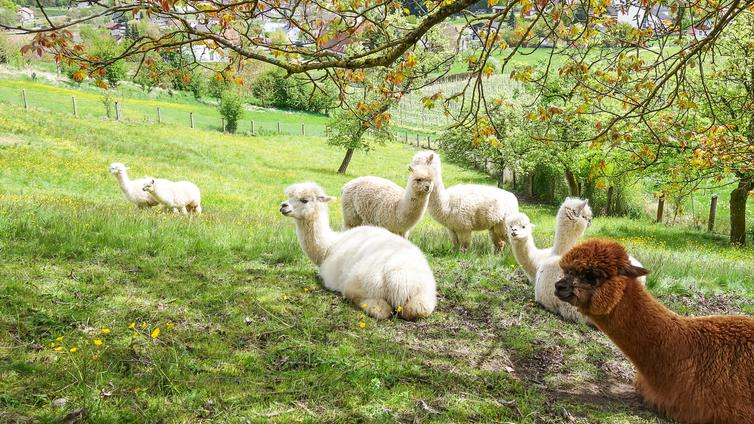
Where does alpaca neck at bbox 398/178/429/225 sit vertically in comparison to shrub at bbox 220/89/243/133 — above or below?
below

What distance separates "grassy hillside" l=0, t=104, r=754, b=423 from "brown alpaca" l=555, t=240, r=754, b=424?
0.33m

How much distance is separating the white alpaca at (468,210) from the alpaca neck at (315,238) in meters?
3.35

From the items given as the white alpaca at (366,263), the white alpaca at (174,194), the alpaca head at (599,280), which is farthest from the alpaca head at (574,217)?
the white alpaca at (174,194)

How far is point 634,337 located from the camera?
4.04 m

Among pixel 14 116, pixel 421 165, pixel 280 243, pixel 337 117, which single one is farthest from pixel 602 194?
pixel 14 116

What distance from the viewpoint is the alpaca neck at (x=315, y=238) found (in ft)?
23.2

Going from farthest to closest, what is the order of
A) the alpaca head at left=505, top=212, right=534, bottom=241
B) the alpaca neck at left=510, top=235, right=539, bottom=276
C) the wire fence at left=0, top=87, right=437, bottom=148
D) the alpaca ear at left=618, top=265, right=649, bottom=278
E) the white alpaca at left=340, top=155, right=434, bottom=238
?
the wire fence at left=0, top=87, right=437, bottom=148 → the white alpaca at left=340, top=155, right=434, bottom=238 → the alpaca neck at left=510, top=235, right=539, bottom=276 → the alpaca head at left=505, top=212, right=534, bottom=241 → the alpaca ear at left=618, top=265, right=649, bottom=278

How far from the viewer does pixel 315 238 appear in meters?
7.08

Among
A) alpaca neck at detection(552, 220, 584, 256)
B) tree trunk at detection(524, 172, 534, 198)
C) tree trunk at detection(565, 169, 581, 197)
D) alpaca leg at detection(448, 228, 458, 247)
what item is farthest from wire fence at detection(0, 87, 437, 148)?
alpaca neck at detection(552, 220, 584, 256)

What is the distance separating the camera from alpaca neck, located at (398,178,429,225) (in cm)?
889

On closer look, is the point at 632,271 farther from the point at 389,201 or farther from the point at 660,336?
the point at 389,201

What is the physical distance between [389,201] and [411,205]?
0.59m

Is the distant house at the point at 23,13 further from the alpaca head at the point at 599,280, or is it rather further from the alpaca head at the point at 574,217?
the alpaca head at the point at 574,217

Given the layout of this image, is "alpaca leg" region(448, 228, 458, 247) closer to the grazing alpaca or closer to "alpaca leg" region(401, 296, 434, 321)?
the grazing alpaca
